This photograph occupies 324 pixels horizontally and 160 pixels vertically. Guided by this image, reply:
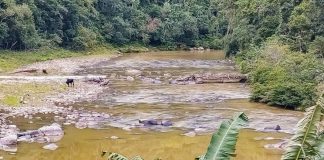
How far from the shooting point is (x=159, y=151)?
704 inches

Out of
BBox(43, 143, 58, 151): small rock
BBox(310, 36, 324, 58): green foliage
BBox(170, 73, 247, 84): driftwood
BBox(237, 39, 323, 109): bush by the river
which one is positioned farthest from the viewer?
BBox(170, 73, 247, 84): driftwood

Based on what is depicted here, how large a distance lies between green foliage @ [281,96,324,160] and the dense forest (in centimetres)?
2100

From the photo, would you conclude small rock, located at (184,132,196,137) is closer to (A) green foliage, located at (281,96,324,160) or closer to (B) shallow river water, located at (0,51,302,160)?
(B) shallow river water, located at (0,51,302,160)

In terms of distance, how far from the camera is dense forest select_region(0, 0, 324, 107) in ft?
98.8

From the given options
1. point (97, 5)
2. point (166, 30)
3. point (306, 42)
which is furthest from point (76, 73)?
point (166, 30)

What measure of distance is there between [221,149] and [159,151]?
458 inches

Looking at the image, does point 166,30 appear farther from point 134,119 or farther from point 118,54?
point 134,119

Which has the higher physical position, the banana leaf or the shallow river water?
the banana leaf

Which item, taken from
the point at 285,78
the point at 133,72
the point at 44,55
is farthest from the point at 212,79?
the point at 44,55

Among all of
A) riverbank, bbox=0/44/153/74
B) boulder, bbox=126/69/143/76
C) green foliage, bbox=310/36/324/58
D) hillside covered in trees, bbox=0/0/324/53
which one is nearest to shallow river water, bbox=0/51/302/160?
boulder, bbox=126/69/143/76

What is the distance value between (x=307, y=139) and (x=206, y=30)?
281 ft

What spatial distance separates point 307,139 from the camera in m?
6.29

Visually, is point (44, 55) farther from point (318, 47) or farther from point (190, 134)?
point (190, 134)

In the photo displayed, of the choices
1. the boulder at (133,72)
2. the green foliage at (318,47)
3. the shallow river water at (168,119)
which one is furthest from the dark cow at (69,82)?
the green foliage at (318,47)
